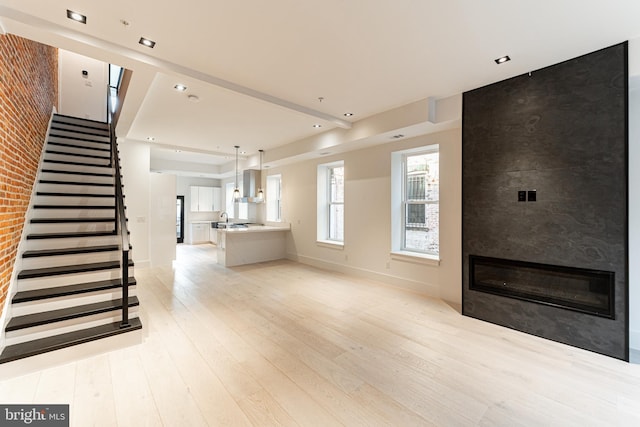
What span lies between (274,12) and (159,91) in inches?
89.4

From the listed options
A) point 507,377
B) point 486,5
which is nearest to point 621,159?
point 486,5

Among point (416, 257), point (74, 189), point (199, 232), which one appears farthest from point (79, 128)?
point (416, 257)

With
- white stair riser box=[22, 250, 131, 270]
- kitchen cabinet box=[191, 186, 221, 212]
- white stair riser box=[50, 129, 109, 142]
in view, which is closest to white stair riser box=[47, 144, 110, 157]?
white stair riser box=[50, 129, 109, 142]

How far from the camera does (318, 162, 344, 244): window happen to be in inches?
255

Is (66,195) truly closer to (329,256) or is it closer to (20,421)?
(20,421)

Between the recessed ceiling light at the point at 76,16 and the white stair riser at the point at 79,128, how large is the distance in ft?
13.0

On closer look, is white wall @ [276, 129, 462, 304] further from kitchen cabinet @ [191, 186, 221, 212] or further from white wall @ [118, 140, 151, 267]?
kitchen cabinet @ [191, 186, 221, 212]

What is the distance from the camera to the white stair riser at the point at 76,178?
13.3ft

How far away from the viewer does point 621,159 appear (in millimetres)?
2547

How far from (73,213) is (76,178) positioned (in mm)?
852

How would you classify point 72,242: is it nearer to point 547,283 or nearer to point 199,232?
point 547,283

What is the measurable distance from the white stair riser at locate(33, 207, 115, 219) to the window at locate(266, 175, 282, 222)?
443cm

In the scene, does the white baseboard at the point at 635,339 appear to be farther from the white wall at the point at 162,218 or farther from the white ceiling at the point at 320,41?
the white wall at the point at 162,218

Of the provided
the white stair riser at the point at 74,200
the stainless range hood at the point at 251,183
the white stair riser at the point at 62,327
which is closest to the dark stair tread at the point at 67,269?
the white stair riser at the point at 62,327
